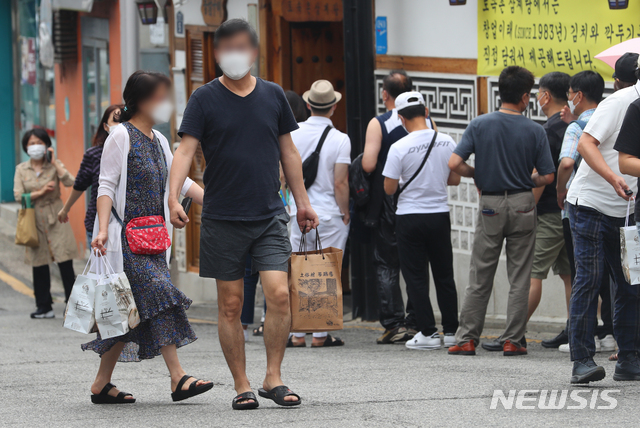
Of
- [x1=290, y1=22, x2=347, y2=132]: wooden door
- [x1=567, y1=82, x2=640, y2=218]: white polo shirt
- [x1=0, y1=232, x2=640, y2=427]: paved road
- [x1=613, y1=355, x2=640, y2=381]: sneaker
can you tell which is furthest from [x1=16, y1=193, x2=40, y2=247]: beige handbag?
[x1=613, y1=355, x2=640, y2=381]: sneaker

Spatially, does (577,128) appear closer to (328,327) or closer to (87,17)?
(328,327)

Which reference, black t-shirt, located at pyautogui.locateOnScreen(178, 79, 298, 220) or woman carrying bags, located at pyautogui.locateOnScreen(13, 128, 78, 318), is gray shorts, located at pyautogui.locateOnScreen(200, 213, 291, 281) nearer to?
black t-shirt, located at pyautogui.locateOnScreen(178, 79, 298, 220)

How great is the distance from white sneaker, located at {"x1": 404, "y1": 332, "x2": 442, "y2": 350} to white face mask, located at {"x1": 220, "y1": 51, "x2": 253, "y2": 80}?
10.1 feet

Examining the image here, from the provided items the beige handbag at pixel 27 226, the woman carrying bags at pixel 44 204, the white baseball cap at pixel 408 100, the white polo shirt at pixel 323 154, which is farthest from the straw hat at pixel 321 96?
the beige handbag at pixel 27 226

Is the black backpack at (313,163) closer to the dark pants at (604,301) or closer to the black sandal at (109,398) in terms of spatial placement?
the dark pants at (604,301)

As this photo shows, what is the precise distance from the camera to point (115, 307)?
5.10 m

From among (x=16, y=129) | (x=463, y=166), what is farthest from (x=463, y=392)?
(x=16, y=129)

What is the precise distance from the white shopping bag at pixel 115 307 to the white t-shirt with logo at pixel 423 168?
2.61m

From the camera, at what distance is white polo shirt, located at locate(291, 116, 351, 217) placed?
25.0 ft

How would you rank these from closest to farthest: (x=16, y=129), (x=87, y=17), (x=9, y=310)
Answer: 1. (x=9, y=310)
2. (x=87, y=17)
3. (x=16, y=129)

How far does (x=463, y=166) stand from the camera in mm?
6914

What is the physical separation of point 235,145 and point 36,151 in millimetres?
5499

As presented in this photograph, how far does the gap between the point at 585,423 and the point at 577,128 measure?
8.09 feet

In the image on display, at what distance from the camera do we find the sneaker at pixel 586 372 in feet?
17.6
